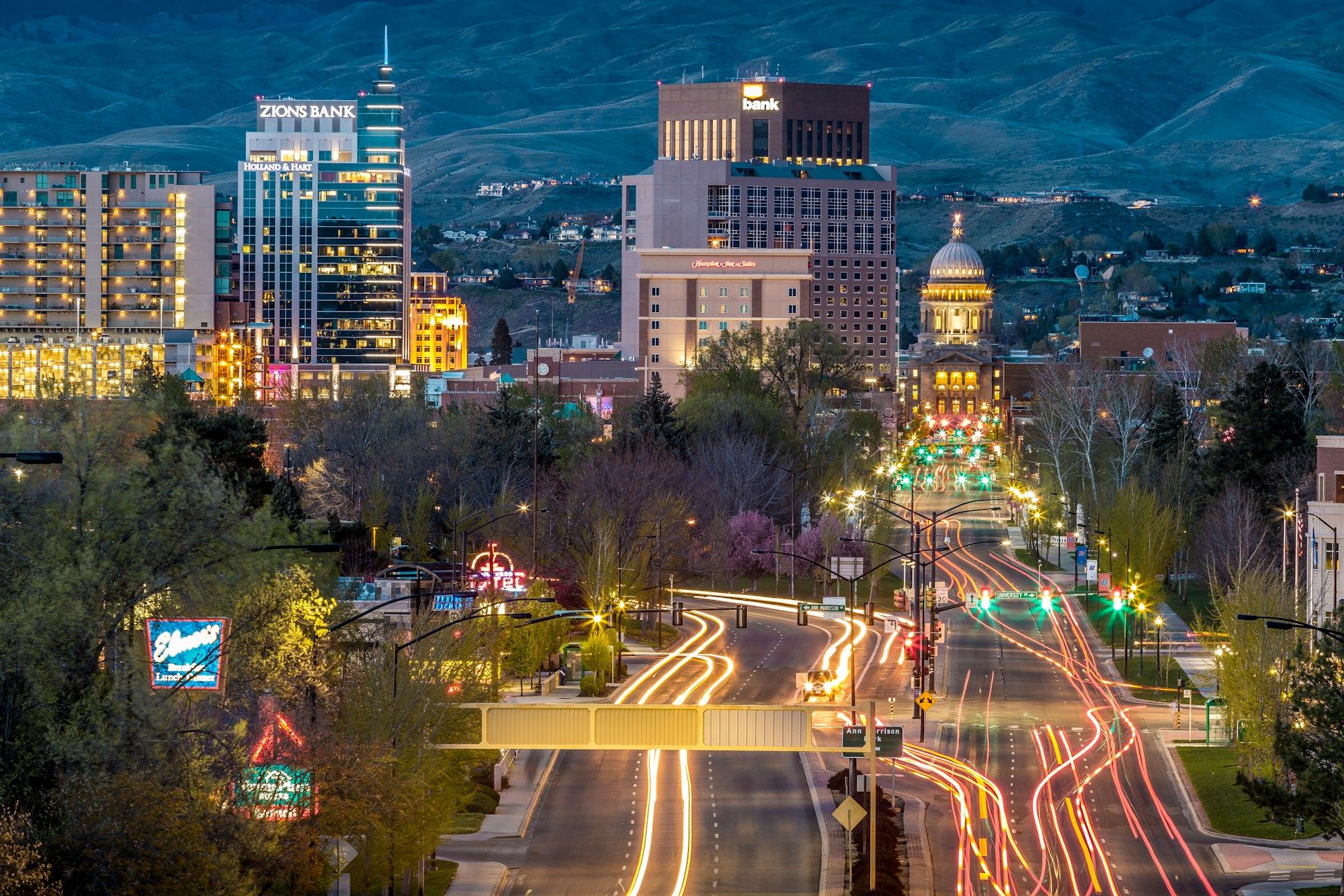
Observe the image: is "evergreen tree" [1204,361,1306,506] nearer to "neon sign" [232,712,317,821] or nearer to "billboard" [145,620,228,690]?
"neon sign" [232,712,317,821]

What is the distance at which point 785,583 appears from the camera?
136375 mm

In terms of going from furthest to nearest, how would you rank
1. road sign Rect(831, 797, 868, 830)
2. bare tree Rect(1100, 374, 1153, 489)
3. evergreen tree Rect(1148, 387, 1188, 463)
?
evergreen tree Rect(1148, 387, 1188, 463) < bare tree Rect(1100, 374, 1153, 489) < road sign Rect(831, 797, 868, 830)

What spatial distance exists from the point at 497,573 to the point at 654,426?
188ft

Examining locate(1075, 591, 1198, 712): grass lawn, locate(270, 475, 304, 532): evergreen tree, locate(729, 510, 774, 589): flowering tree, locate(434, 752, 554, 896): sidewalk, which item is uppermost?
locate(270, 475, 304, 532): evergreen tree

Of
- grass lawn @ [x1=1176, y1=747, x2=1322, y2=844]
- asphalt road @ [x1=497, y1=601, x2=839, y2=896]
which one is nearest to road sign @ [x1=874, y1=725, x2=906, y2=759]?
asphalt road @ [x1=497, y1=601, x2=839, y2=896]

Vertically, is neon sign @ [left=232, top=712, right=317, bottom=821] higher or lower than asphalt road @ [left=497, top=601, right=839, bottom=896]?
higher

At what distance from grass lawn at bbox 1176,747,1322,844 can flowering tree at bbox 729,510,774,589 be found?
180ft

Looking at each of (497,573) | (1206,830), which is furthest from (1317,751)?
(497,573)

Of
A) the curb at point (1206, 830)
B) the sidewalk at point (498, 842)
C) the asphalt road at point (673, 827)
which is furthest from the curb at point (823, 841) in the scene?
the curb at point (1206, 830)

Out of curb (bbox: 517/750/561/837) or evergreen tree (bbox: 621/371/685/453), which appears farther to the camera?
evergreen tree (bbox: 621/371/685/453)

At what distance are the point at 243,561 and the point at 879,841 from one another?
706 inches

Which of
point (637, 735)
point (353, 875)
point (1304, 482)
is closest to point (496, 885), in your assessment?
point (353, 875)

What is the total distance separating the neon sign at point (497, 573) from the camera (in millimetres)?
89963

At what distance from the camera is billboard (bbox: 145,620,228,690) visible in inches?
2056
